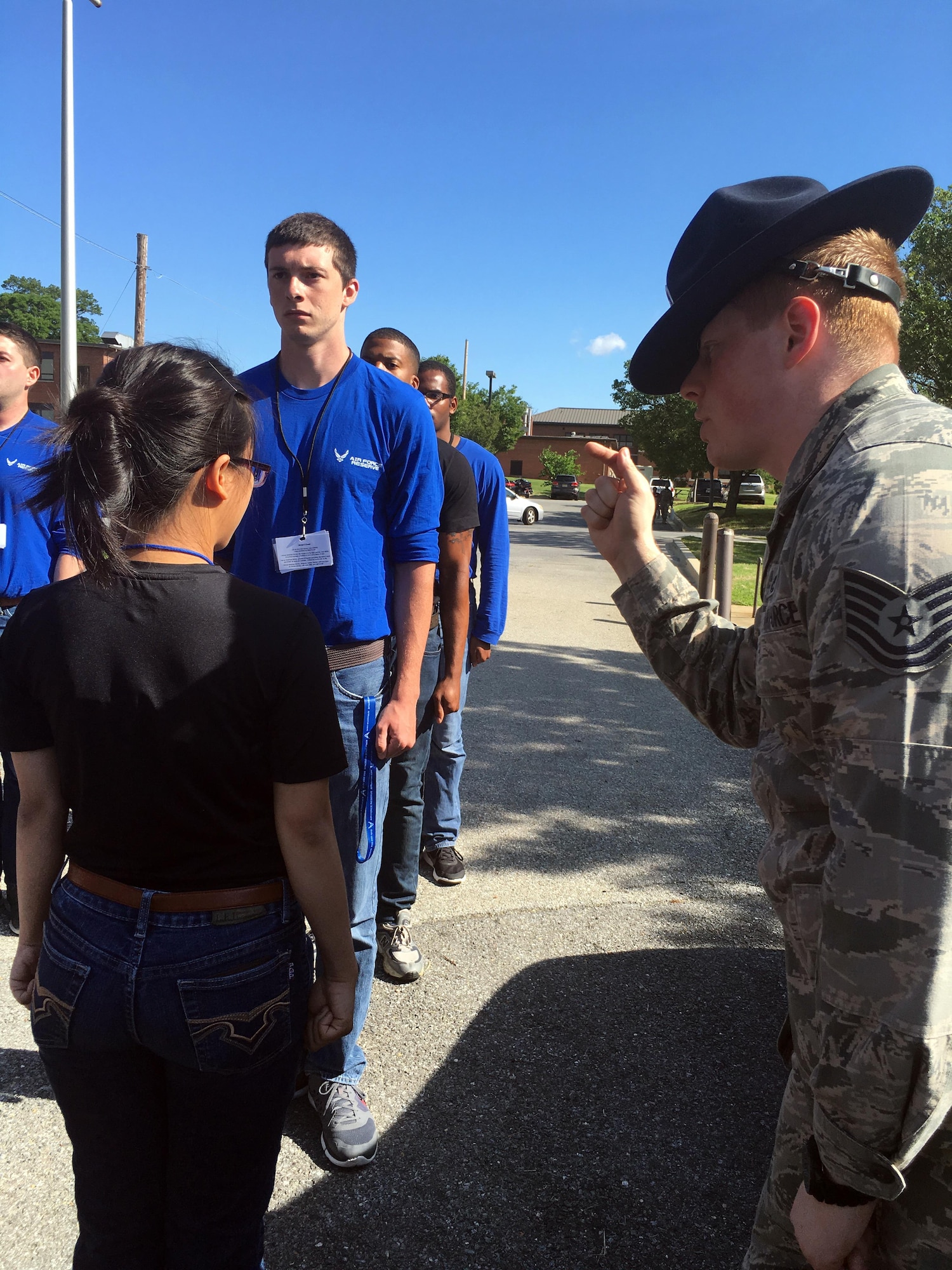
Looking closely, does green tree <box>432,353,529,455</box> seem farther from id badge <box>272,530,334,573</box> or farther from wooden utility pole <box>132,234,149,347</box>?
id badge <box>272,530,334,573</box>

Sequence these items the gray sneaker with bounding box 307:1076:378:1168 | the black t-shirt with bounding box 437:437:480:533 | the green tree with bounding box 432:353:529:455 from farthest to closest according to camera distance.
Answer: the green tree with bounding box 432:353:529:455 → the black t-shirt with bounding box 437:437:480:533 → the gray sneaker with bounding box 307:1076:378:1168

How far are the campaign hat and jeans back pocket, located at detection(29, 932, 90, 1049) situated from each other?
1467 millimetres

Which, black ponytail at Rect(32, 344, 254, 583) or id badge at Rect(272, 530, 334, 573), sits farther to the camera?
id badge at Rect(272, 530, 334, 573)

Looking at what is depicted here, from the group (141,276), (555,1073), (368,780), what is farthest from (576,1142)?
(141,276)

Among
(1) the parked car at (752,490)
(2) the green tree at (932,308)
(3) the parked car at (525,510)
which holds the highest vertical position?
(2) the green tree at (932,308)

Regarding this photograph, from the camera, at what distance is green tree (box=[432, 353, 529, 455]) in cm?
7025

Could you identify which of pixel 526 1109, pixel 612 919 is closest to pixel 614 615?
pixel 612 919

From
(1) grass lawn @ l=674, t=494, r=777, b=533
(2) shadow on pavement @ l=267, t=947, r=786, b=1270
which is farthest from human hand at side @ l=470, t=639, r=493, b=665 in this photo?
(1) grass lawn @ l=674, t=494, r=777, b=533

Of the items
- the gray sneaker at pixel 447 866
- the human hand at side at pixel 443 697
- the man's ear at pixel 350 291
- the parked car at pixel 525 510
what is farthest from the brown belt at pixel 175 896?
the parked car at pixel 525 510

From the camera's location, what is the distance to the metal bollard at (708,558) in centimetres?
1188

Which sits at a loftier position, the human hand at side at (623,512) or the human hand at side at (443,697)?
the human hand at side at (623,512)

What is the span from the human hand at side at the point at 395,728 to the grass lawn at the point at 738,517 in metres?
26.9

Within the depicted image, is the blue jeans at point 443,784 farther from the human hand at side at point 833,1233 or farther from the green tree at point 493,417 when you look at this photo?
the green tree at point 493,417

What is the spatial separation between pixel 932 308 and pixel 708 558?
37.7 feet
